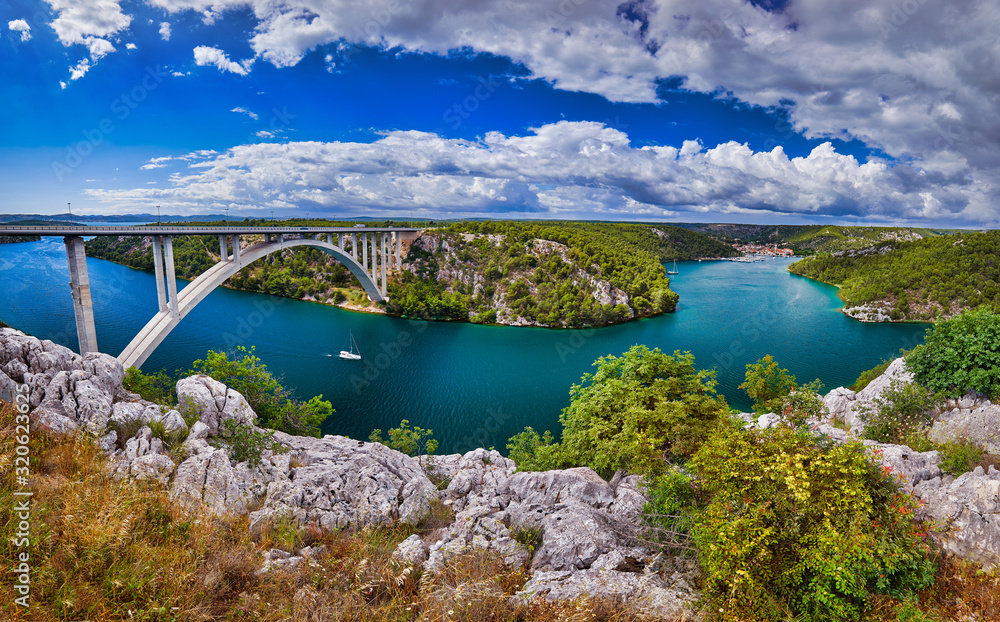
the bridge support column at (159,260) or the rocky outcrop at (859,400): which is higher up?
the bridge support column at (159,260)

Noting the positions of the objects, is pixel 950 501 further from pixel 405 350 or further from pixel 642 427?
pixel 405 350

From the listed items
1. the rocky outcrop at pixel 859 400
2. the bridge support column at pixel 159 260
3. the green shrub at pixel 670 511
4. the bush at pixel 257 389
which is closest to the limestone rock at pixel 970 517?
the green shrub at pixel 670 511

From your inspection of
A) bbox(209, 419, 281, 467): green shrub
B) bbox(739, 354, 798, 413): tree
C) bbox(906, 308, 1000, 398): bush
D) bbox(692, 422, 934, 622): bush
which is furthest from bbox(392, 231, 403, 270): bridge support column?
bbox(692, 422, 934, 622): bush

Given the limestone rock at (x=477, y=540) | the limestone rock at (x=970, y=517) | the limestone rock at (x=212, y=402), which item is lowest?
the limestone rock at (x=477, y=540)

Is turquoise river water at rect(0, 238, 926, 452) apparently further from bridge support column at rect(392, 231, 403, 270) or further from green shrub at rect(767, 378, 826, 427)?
bridge support column at rect(392, 231, 403, 270)

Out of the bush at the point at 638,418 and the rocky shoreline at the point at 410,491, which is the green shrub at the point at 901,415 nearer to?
the rocky shoreline at the point at 410,491

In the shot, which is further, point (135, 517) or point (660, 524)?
point (660, 524)

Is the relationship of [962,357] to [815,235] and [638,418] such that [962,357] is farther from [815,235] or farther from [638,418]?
[815,235]

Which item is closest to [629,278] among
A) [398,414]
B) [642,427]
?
[398,414]
